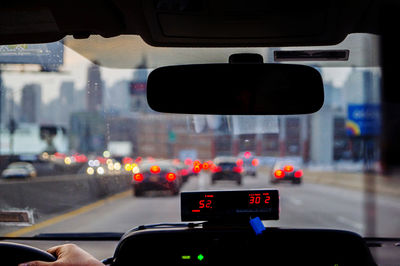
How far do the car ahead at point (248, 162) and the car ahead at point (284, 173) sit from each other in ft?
0.78

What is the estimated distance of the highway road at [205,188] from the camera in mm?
4574

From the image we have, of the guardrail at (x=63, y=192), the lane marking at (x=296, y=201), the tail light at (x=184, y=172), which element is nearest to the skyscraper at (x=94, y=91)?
the guardrail at (x=63, y=192)

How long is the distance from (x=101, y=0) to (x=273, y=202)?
1.50 metres

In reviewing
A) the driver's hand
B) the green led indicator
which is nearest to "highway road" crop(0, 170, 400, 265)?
the green led indicator

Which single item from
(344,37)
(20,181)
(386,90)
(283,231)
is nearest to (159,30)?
(344,37)

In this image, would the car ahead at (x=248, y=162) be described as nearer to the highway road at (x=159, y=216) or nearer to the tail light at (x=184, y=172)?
the highway road at (x=159, y=216)

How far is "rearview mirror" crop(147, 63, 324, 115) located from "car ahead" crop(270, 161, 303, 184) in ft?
8.56

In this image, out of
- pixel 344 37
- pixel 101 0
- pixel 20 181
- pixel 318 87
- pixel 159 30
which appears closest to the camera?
pixel 318 87

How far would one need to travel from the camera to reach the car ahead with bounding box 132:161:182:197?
15.6 feet

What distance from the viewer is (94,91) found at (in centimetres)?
359

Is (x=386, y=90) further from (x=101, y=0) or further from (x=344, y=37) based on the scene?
(x=101, y=0)

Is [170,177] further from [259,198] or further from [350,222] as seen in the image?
[350,222]

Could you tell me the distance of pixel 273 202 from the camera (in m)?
2.83

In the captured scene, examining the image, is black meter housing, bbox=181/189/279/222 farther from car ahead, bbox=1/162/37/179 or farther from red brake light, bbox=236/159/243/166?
red brake light, bbox=236/159/243/166
